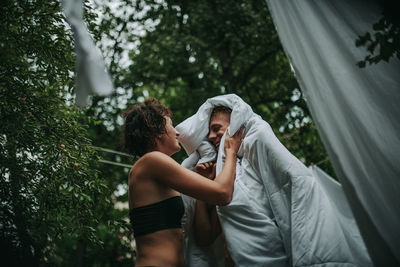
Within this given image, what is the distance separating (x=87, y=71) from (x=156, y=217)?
0.85 m

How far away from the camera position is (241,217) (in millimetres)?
1577

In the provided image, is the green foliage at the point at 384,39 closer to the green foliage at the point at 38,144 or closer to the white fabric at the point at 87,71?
the white fabric at the point at 87,71

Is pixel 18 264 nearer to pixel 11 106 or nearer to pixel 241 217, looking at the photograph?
pixel 11 106

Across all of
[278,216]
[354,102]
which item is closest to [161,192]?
[278,216]

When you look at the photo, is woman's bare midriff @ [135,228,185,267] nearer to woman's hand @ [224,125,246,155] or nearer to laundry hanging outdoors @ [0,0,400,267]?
laundry hanging outdoors @ [0,0,400,267]

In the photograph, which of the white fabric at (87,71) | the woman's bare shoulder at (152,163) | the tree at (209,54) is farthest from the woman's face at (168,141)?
the tree at (209,54)

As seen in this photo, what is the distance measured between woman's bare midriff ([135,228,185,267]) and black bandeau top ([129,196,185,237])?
0.03m

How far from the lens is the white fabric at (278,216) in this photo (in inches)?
51.6

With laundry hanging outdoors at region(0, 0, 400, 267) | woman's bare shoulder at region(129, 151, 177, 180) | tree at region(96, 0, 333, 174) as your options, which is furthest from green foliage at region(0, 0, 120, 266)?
tree at region(96, 0, 333, 174)

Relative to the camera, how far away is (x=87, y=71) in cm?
119

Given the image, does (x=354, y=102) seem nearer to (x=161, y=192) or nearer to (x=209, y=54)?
(x=161, y=192)

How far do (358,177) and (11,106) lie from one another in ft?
5.80

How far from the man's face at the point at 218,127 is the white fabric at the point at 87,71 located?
3.42 ft

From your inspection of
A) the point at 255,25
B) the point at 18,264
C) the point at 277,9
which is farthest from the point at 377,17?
the point at 255,25
